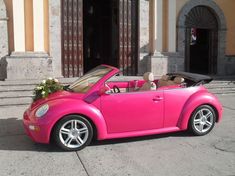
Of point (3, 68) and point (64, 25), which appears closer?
point (3, 68)

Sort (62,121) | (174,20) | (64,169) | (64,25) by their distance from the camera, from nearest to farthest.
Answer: (64,169), (62,121), (64,25), (174,20)

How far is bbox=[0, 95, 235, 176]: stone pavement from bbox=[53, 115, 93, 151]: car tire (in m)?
0.13

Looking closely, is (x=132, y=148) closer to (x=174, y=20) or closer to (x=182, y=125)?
(x=182, y=125)

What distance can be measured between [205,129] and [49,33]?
21.3 ft

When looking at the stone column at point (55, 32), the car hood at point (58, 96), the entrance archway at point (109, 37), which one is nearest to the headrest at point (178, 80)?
the car hood at point (58, 96)

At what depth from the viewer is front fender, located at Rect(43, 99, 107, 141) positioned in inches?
199

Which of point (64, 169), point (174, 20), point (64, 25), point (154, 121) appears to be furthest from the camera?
point (174, 20)

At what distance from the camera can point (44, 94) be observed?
5883 millimetres

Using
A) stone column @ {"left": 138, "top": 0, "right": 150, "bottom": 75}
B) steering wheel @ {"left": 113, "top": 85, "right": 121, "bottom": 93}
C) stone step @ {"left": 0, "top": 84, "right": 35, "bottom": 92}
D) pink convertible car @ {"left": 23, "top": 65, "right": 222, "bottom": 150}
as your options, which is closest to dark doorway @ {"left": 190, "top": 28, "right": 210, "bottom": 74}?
stone column @ {"left": 138, "top": 0, "right": 150, "bottom": 75}

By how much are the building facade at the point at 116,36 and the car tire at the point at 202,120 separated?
586cm

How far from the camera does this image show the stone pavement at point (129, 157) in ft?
14.5

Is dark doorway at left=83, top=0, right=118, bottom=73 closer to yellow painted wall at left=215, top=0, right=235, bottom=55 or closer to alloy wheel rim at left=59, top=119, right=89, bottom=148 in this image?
yellow painted wall at left=215, top=0, right=235, bottom=55

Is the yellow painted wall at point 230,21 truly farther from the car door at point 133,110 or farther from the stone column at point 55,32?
the car door at point 133,110

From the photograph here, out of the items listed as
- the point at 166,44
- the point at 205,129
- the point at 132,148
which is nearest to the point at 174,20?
the point at 166,44
